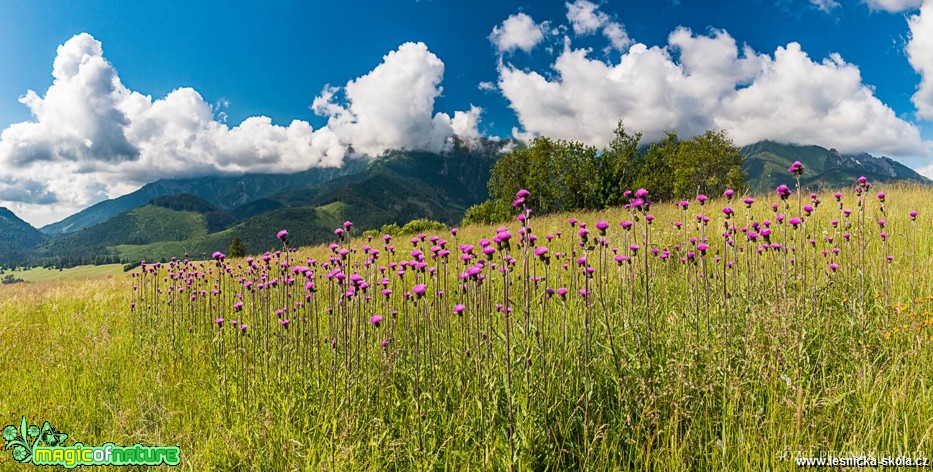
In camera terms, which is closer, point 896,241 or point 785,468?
point 785,468

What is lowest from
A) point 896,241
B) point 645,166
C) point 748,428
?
point 748,428

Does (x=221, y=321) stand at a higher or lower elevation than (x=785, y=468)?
higher

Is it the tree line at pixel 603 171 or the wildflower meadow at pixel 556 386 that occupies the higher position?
the tree line at pixel 603 171

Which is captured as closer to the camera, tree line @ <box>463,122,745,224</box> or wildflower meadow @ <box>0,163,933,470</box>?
wildflower meadow @ <box>0,163,933,470</box>

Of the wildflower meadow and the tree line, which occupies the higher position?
the tree line

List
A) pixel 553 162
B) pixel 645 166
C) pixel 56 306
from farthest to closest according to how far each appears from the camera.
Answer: pixel 645 166
pixel 553 162
pixel 56 306

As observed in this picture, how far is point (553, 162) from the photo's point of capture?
58.8 metres

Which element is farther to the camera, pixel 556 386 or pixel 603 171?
pixel 603 171

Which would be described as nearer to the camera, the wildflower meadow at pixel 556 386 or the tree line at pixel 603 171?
the wildflower meadow at pixel 556 386

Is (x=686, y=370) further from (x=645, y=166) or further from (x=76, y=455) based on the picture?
(x=645, y=166)

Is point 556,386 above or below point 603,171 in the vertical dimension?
below

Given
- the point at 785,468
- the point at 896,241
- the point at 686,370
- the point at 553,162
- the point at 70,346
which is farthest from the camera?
the point at 553,162

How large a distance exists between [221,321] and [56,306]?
7675mm

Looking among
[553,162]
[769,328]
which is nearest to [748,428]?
[769,328]
